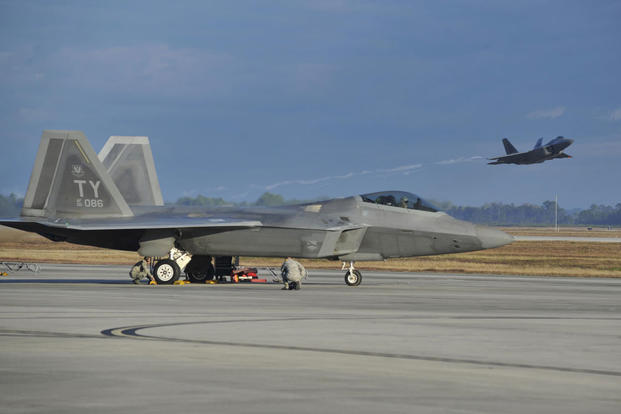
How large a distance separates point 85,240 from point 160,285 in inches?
138

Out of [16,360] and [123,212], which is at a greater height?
[123,212]

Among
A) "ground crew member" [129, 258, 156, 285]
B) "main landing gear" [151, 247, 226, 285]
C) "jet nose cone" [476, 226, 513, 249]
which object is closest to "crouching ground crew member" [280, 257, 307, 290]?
"main landing gear" [151, 247, 226, 285]

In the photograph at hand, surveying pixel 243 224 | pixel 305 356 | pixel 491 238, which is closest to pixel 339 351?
pixel 305 356

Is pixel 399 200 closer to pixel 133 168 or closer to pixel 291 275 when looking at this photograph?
pixel 291 275

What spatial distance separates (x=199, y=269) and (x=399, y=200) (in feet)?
27.5

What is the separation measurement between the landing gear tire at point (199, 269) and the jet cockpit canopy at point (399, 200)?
686 cm

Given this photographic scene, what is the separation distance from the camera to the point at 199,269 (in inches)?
1356

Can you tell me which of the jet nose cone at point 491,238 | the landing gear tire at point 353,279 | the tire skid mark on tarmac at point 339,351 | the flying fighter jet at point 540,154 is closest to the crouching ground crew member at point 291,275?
the landing gear tire at point 353,279

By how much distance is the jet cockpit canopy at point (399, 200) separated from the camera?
105 feet

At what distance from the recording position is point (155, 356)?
37.2ft

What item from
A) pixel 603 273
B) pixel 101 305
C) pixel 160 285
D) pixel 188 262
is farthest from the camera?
pixel 603 273

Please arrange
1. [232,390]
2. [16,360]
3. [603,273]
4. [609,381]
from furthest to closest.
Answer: [603,273] → [16,360] → [609,381] → [232,390]

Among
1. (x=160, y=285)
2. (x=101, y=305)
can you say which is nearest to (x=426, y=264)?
(x=160, y=285)

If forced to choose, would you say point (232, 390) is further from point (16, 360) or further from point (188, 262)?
point (188, 262)
